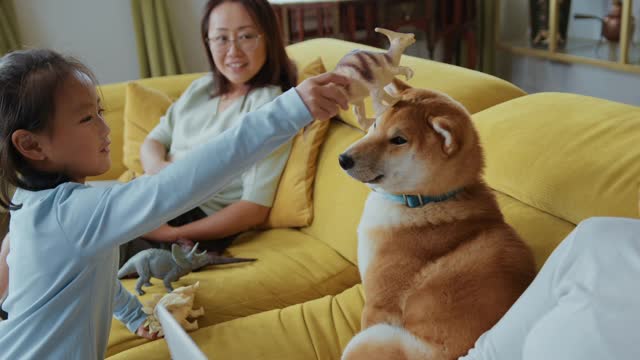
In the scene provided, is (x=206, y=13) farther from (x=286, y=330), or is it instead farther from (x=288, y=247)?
(x=286, y=330)

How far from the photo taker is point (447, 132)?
960 mm

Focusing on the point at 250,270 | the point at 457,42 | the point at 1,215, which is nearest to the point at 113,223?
the point at 250,270

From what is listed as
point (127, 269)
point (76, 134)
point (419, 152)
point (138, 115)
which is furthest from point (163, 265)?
point (138, 115)

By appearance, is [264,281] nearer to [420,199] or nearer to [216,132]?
[216,132]

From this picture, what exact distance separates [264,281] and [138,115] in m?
1.01

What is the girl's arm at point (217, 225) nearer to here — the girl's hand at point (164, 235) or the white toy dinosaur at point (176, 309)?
the girl's hand at point (164, 235)

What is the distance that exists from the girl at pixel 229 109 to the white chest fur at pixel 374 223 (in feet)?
2.46

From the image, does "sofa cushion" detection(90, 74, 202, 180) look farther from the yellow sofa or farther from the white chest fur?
the white chest fur

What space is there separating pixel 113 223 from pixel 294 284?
2.25 feet

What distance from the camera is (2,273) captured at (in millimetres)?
1603

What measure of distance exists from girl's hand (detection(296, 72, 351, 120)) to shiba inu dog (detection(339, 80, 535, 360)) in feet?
0.36

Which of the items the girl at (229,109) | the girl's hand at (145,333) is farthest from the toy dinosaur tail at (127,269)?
the girl's hand at (145,333)

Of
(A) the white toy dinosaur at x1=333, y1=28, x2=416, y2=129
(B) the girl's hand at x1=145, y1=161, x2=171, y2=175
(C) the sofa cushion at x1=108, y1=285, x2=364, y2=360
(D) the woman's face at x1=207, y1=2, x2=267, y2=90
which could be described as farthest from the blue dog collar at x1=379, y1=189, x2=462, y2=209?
(B) the girl's hand at x1=145, y1=161, x2=171, y2=175

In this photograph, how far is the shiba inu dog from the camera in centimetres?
94
